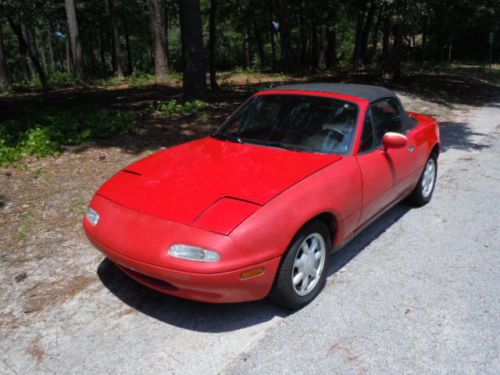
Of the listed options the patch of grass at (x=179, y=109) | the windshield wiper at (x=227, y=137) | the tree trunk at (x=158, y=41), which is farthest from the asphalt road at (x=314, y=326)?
the tree trunk at (x=158, y=41)

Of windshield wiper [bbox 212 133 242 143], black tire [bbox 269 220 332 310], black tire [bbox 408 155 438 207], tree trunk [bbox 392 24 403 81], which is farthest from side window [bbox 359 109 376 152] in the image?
tree trunk [bbox 392 24 403 81]

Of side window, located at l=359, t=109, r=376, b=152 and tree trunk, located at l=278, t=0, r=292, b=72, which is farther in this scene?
tree trunk, located at l=278, t=0, r=292, b=72

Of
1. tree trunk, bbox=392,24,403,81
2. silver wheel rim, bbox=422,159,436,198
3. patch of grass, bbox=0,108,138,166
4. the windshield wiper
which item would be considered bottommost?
silver wheel rim, bbox=422,159,436,198

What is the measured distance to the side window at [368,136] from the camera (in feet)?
12.2

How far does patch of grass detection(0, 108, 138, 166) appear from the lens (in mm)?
6215

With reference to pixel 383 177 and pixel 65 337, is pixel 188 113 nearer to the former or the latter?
pixel 383 177

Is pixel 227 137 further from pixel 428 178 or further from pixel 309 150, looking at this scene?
pixel 428 178

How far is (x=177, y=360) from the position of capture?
8.79 feet

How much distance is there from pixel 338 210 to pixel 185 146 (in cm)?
163

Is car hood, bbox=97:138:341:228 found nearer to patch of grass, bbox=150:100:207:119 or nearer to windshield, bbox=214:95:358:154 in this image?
windshield, bbox=214:95:358:154

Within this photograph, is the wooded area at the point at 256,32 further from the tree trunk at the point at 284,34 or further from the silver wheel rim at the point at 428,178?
the silver wheel rim at the point at 428,178

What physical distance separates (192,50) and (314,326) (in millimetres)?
8232

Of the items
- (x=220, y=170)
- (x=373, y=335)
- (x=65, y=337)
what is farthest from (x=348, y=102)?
(x=65, y=337)

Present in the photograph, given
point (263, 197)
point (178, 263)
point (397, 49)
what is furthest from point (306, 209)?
point (397, 49)
